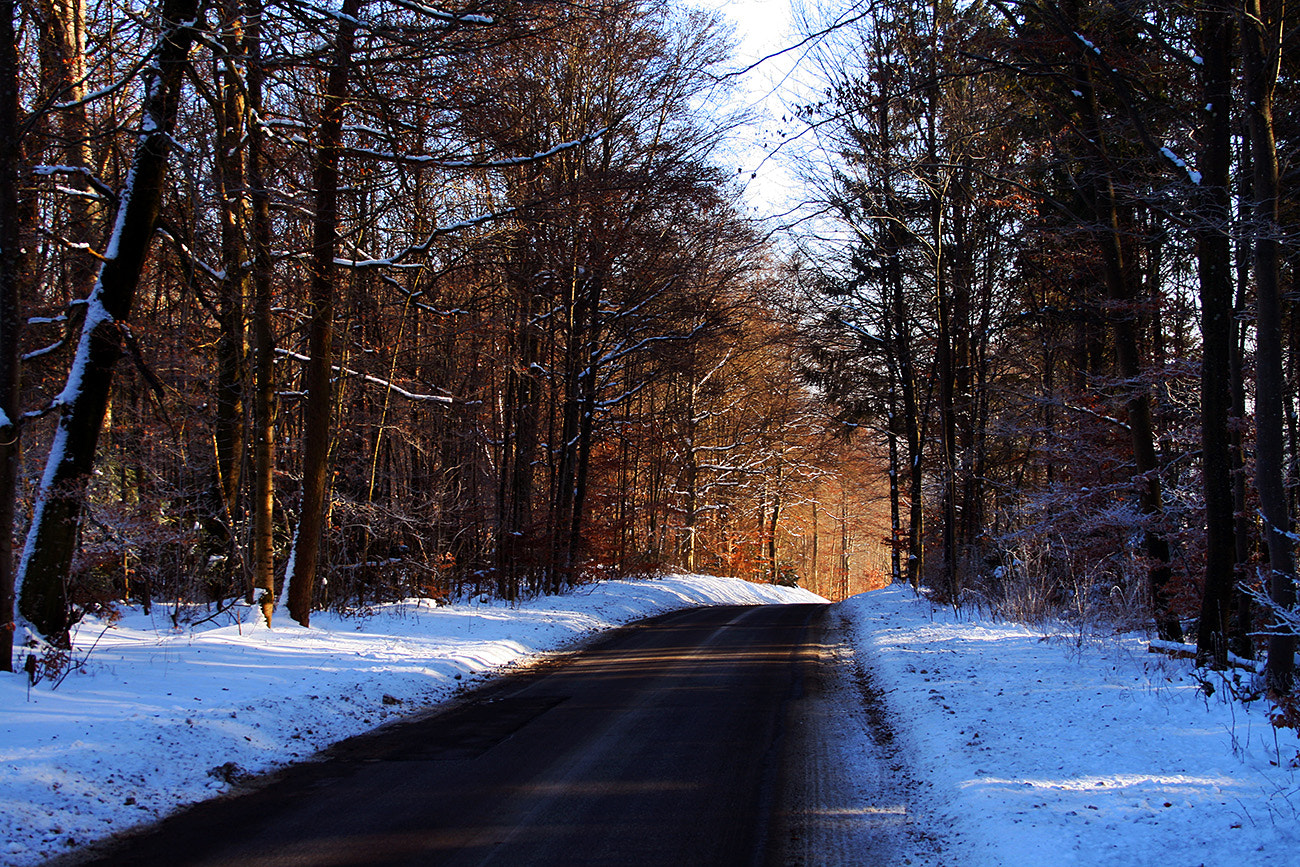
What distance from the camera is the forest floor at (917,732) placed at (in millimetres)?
4359

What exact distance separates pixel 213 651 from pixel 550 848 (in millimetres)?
5613

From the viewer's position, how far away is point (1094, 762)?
17.8 feet

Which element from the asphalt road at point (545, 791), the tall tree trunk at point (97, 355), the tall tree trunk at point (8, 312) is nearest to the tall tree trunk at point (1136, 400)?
the asphalt road at point (545, 791)

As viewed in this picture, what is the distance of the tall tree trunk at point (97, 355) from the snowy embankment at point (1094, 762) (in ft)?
24.6

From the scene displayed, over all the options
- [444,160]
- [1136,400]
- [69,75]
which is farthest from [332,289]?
[1136,400]

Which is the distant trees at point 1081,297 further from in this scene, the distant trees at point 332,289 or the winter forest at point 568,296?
the distant trees at point 332,289

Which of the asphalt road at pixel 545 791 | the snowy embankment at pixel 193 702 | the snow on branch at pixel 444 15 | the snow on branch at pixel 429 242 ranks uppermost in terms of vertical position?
the snow on branch at pixel 444 15

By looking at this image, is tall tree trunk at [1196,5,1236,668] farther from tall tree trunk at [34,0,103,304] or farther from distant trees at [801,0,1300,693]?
tall tree trunk at [34,0,103,304]

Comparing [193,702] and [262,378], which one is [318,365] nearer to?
[262,378]

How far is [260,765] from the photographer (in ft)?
19.4

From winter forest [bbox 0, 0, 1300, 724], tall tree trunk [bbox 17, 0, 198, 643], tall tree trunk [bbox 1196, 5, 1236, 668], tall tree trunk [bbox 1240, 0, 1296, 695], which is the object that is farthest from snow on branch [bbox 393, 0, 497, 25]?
tall tree trunk [bbox 1196, 5, 1236, 668]

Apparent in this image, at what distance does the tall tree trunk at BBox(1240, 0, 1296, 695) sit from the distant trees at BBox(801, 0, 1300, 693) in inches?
0.8

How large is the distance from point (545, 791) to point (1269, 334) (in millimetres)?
6723

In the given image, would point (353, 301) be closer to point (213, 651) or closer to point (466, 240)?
point (466, 240)
